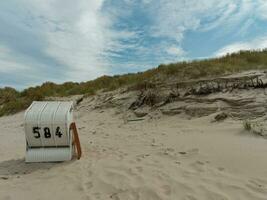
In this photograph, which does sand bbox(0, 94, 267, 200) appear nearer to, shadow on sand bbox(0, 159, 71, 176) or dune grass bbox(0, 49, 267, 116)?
shadow on sand bbox(0, 159, 71, 176)

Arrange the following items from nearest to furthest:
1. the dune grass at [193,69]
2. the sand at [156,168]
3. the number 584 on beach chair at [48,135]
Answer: the sand at [156,168], the number 584 on beach chair at [48,135], the dune grass at [193,69]

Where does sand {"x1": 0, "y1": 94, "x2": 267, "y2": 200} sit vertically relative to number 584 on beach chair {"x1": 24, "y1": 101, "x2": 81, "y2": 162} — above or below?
below

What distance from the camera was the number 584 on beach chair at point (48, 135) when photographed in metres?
6.72

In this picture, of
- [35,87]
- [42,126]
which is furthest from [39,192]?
[35,87]

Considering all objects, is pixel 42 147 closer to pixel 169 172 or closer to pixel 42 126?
pixel 42 126

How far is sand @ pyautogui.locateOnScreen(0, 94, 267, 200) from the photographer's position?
4.61m

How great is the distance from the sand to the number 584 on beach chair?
220 millimetres

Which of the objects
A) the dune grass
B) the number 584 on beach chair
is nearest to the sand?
the number 584 on beach chair

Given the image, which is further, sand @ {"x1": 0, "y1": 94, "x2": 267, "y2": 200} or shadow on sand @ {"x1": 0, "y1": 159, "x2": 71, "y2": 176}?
shadow on sand @ {"x1": 0, "y1": 159, "x2": 71, "y2": 176}

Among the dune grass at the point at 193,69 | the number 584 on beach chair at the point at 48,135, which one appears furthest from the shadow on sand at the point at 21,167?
the dune grass at the point at 193,69

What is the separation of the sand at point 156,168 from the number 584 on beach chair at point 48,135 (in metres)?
0.22

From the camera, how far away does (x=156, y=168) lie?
5566mm

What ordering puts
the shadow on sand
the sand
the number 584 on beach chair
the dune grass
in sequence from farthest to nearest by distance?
the dune grass, the number 584 on beach chair, the shadow on sand, the sand

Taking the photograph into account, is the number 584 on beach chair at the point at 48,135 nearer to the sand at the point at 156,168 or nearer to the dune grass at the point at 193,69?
the sand at the point at 156,168
